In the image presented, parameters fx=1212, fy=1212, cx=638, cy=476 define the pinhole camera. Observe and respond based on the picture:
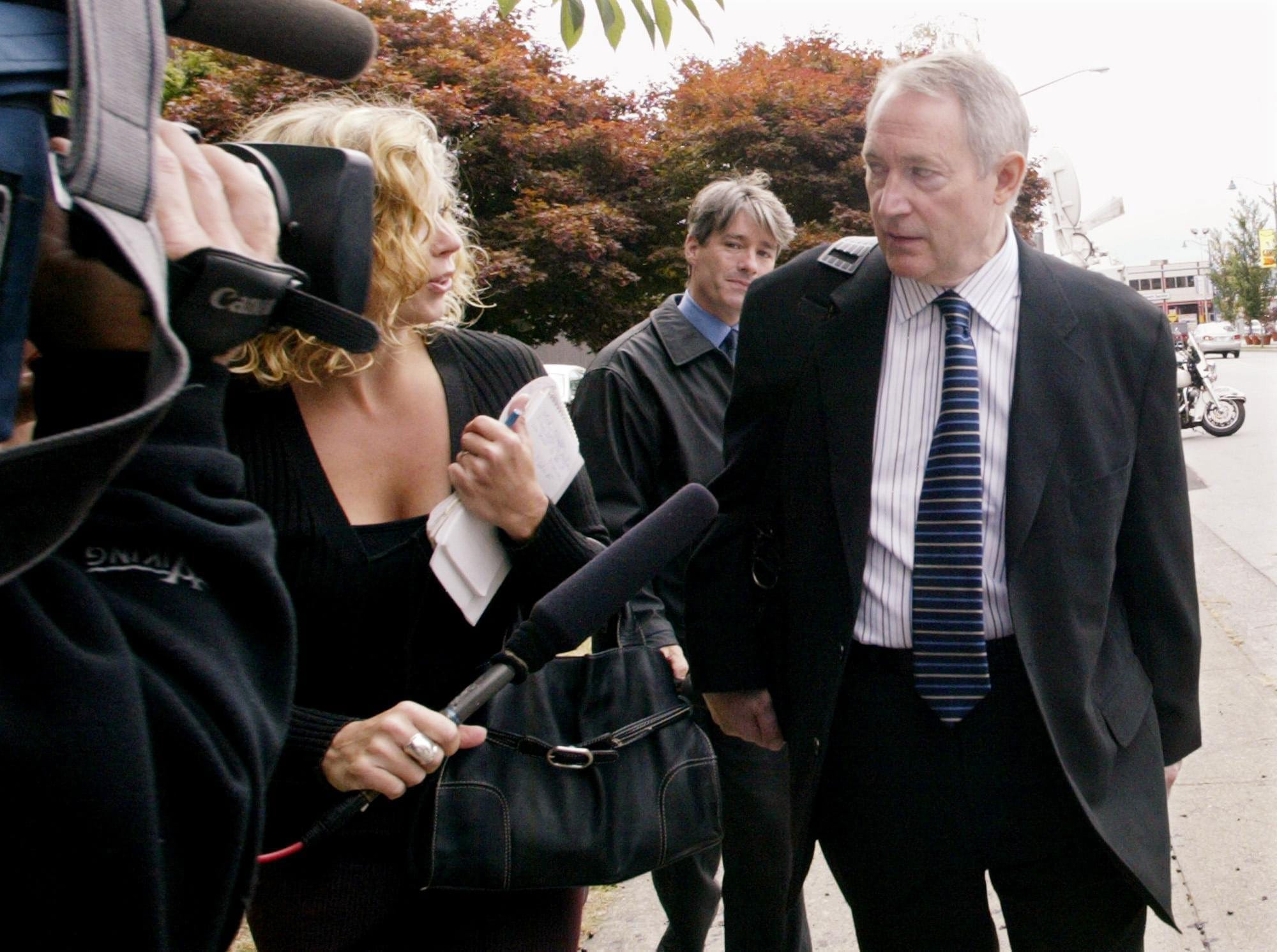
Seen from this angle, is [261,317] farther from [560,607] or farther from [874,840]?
[874,840]

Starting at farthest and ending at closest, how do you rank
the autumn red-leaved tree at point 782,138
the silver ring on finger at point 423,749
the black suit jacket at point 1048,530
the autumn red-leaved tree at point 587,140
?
1. the autumn red-leaved tree at point 782,138
2. the autumn red-leaved tree at point 587,140
3. the black suit jacket at point 1048,530
4. the silver ring on finger at point 423,749

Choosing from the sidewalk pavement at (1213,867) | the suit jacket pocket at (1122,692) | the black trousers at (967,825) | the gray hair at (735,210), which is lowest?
the sidewalk pavement at (1213,867)

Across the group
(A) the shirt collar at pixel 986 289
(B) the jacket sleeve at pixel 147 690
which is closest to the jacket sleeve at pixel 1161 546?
(A) the shirt collar at pixel 986 289

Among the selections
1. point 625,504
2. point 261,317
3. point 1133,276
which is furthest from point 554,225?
point 1133,276

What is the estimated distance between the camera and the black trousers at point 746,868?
3.10 metres

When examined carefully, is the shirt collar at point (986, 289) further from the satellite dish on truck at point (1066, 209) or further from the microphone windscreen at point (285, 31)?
the satellite dish on truck at point (1066, 209)

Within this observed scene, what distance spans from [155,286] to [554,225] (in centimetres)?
1435

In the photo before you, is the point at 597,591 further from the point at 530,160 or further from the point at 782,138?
the point at 782,138

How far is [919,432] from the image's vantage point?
2.26 meters

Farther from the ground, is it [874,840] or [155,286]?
[155,286]

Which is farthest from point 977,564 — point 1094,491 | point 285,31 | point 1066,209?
point 1066,209

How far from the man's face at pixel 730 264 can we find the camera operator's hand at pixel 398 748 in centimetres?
221

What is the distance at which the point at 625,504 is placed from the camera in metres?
3.16

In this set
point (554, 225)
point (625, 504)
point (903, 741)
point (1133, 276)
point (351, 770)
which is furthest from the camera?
point (1133, 276)
